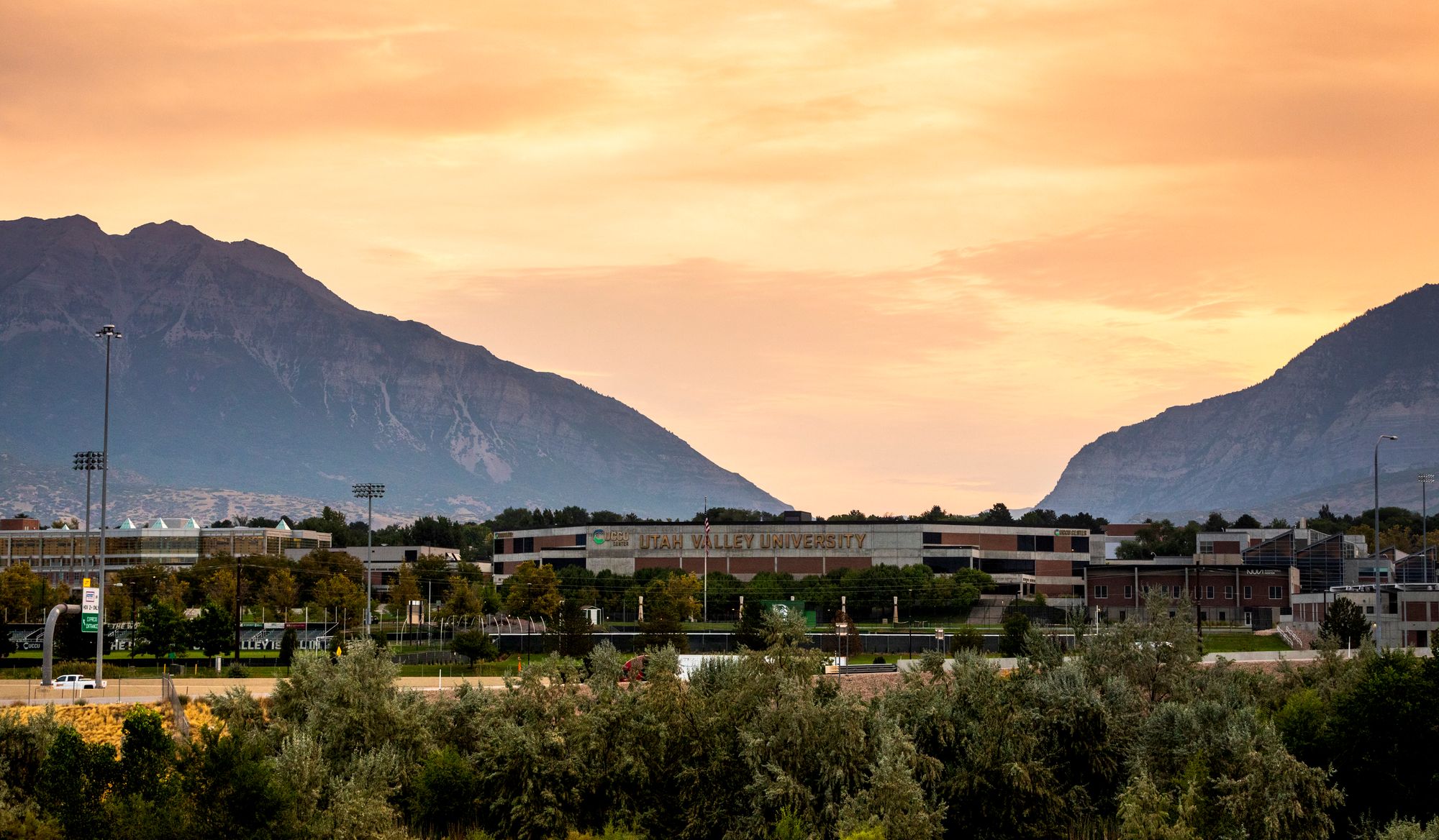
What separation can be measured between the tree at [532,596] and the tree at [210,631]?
102 ft

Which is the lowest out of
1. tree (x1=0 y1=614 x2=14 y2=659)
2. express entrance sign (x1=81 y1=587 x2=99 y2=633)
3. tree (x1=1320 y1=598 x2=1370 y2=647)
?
tree (x1=0 y1=614 x2=14 y2=659)

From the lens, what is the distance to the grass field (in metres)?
104

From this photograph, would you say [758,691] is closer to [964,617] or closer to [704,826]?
[704,826]

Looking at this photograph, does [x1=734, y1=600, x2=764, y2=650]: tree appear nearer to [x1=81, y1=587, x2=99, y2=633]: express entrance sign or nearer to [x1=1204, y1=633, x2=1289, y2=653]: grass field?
[x1=1204, y1=633, x2=1289, y2=653]: grass field

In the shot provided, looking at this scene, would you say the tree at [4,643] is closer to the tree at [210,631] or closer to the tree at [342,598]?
the tree at [210,631]

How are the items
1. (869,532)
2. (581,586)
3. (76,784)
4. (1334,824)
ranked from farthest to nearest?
(869,532) < (581,586) < (1334,824) < (76,784)

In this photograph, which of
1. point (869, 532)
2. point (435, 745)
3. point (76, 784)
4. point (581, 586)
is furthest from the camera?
point (869, 532)

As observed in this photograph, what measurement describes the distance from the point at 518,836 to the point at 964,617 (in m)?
98.3

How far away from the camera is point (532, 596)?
136250 mm

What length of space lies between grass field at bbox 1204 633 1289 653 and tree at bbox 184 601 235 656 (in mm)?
67646

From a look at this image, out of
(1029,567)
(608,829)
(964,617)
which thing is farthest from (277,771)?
(1029,567)

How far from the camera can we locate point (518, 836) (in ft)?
186

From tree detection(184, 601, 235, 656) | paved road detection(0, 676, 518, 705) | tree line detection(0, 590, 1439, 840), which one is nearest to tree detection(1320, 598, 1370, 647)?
tree line detection(0, 590, 1439, 840)

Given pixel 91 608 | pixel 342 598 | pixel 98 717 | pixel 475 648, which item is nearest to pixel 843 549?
pixel 342 598
